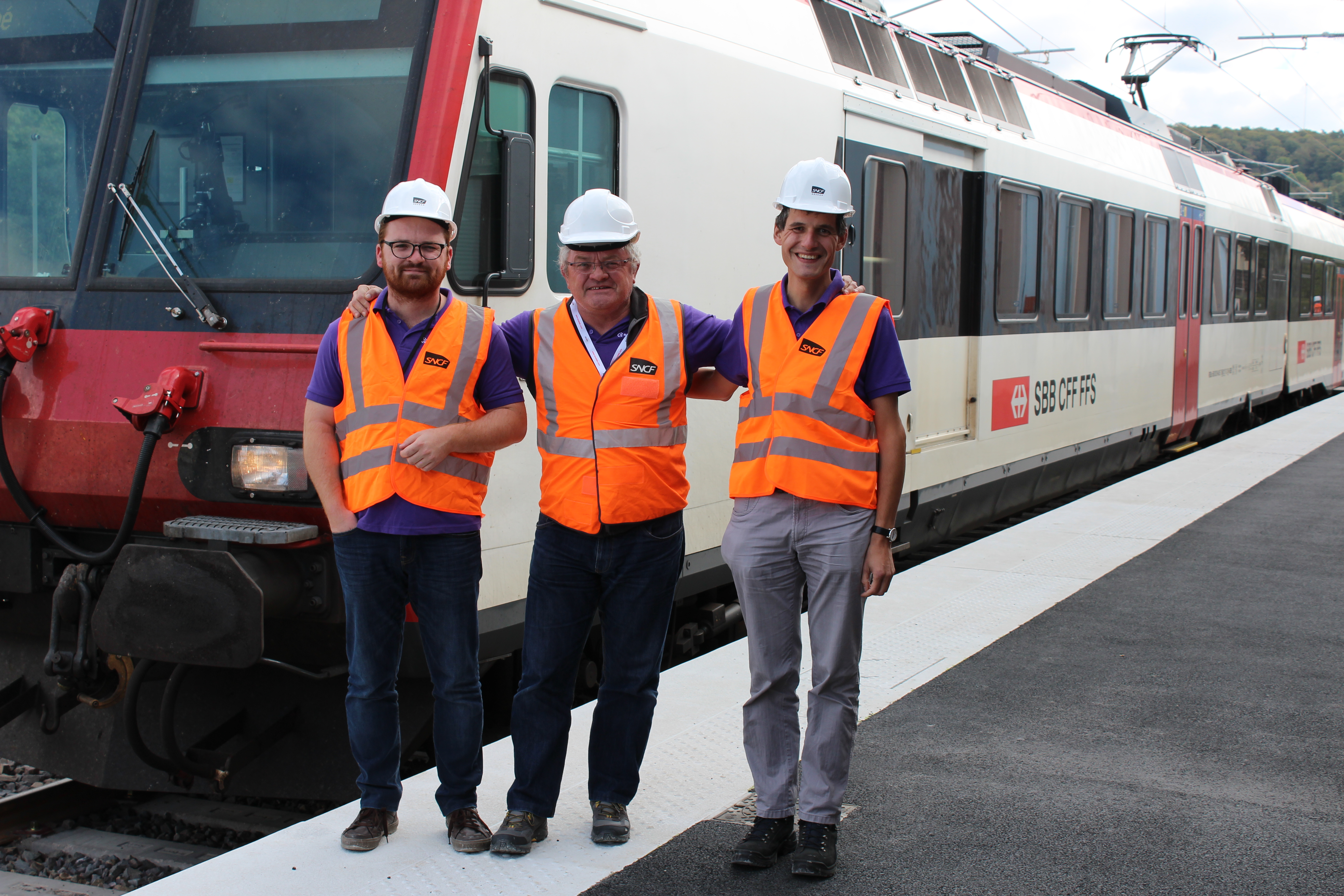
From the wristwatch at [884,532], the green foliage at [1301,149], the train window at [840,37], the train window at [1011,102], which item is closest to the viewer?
the wristwatch at [884,532]

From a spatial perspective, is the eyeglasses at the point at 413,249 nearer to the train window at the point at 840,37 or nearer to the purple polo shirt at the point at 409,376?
the purple polo shirt at the point at 409,376

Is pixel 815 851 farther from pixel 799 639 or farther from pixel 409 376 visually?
pixel 409 376

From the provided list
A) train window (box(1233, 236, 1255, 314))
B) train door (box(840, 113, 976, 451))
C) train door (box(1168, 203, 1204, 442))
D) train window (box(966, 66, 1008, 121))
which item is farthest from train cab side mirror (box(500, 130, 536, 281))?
train window (box(1233, 236, 1255, 314))

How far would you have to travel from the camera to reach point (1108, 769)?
3.94 metres

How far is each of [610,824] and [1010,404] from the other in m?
5.89

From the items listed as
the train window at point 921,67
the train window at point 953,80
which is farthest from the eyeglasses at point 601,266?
the train window at point 953,80

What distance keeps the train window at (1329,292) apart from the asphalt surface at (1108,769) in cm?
1742

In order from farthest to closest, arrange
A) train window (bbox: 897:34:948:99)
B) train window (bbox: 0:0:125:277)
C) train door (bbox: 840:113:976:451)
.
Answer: train window (bbox: 897:34:948:99) → train door (bbox: 840:113:976:451) → train window (bbox: 0:0:125:277)

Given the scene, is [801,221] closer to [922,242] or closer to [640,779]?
[640,779]

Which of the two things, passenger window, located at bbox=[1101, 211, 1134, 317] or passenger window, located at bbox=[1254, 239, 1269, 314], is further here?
passenger window, located at bbox=[1254, 239, 1269, 314]

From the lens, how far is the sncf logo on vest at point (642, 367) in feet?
10.8

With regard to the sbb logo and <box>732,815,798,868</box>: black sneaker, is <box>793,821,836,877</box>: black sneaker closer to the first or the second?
<box>732,815,798,868</box>: black sneaker

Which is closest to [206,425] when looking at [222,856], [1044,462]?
[222,856]

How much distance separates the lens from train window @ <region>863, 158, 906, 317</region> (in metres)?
6.78
